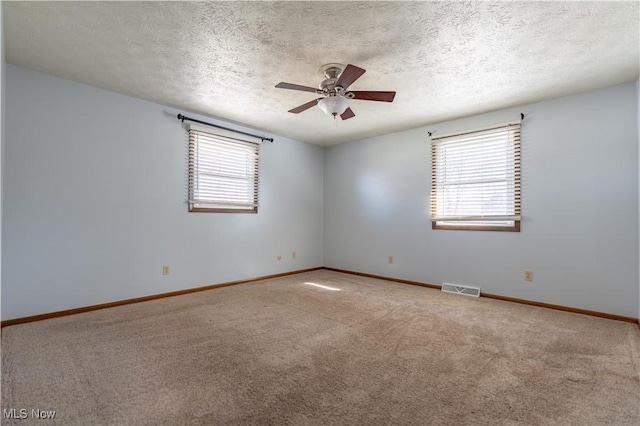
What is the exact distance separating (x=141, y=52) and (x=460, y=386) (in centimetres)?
345

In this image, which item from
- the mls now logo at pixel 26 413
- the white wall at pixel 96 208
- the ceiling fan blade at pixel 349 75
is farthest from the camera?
the white wall at pixel 96 208

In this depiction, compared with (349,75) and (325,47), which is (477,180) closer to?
(349,75)

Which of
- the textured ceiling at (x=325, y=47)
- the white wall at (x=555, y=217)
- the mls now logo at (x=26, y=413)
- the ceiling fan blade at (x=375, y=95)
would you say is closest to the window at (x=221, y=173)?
the textured ceiling at (x=325, y=47)

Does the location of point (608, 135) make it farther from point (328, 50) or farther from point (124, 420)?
point (124, 420)

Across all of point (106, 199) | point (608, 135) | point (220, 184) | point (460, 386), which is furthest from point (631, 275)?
point (106, 199)

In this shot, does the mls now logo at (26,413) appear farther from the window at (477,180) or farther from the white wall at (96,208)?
the window at (477,180)

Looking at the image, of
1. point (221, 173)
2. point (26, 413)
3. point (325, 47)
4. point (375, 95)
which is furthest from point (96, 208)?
point (375, 95)

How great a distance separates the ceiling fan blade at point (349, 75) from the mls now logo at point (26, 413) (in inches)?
105

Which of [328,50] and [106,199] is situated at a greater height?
[328,50]

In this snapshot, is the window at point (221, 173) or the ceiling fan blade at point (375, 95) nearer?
the ceiling fan blade at point (375, 95)

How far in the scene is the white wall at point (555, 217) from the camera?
307cm

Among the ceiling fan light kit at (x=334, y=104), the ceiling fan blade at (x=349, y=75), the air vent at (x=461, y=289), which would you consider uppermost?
the ceiling fan blade at (x=349, y=75)

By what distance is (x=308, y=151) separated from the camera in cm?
569

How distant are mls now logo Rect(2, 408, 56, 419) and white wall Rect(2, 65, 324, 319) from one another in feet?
5.81
